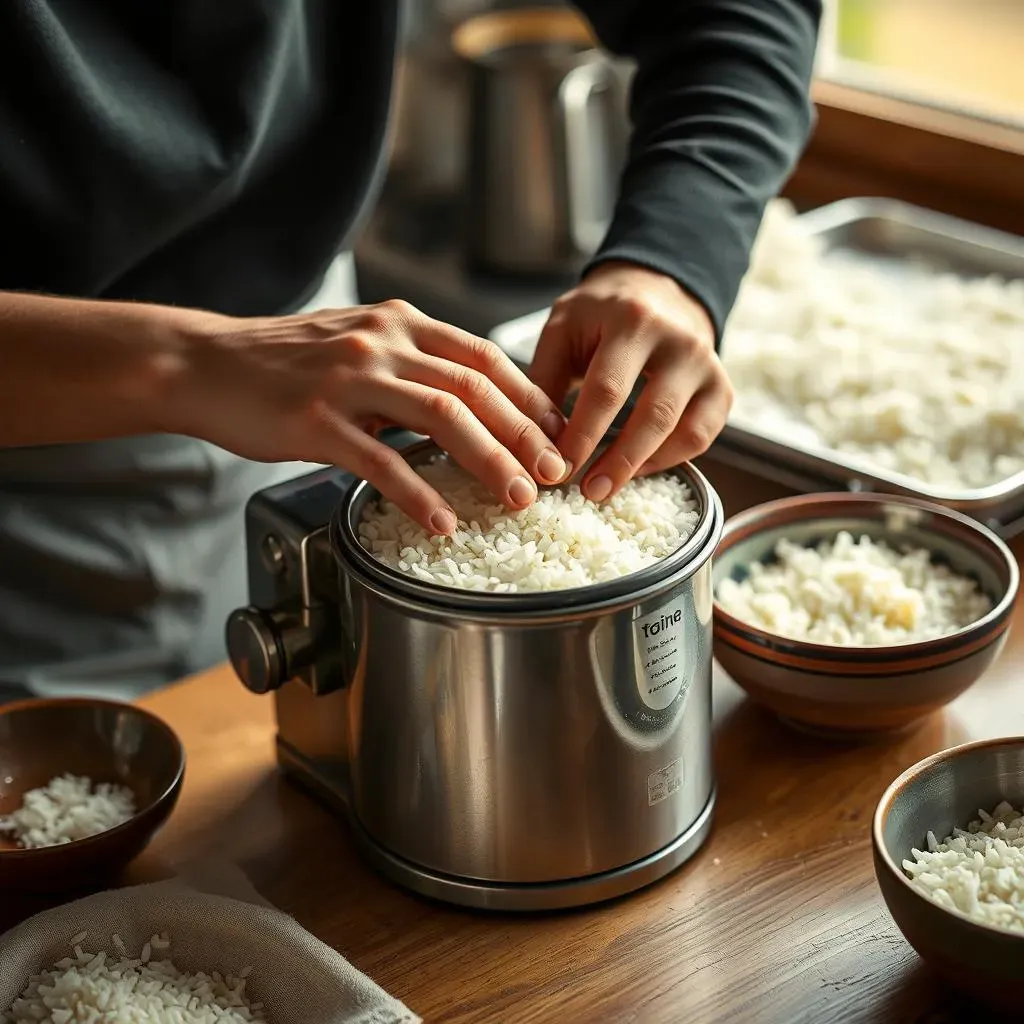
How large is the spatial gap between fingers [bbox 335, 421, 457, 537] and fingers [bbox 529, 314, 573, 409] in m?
0.25

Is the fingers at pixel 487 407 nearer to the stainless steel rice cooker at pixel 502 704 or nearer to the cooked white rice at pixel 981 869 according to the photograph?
the stainless steel rice cooker at pixel 502 704

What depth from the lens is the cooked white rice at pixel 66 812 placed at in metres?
1.12

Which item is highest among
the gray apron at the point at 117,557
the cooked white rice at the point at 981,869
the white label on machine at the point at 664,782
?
the cooked white rice at the point at 981,869

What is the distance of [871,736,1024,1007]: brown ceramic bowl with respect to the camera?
0.89 m

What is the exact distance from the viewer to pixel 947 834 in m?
1.02

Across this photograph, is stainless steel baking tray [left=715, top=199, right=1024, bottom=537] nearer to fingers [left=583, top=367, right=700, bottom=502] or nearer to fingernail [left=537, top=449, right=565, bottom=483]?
fingers [left=583, top=367, right=700, bottom=502]

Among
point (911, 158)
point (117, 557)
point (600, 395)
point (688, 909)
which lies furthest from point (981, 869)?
point (911, 158)

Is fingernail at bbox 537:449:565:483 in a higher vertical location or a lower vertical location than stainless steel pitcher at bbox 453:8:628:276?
higher

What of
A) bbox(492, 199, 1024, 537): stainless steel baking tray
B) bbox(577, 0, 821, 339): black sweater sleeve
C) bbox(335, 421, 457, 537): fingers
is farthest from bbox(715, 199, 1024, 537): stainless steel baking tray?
bbox(335, 421, 457, 537): fingers

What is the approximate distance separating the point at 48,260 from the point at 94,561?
0.34 m

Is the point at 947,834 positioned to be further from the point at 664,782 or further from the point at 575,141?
the point at 575,141

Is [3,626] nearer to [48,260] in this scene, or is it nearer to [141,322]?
[48,260]

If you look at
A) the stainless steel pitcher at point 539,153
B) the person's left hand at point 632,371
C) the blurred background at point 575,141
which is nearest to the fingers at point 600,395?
the person's left hand at point 632,371

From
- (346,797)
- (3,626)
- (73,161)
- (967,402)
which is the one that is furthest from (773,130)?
(3,626)
